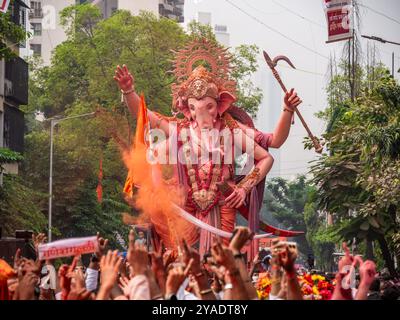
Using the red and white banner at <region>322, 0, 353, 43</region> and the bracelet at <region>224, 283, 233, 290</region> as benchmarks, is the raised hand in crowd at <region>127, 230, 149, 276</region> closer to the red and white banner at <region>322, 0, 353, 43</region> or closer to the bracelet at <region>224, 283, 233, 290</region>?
the bracelet at <region>224, 283, 233, 290</region>

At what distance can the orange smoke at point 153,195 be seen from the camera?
25.4 meters

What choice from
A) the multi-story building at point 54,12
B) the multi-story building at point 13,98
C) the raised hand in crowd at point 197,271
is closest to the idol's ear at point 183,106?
the raised hand in crowd at point 197,271

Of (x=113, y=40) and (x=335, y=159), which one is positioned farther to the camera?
(x=113, y=40)

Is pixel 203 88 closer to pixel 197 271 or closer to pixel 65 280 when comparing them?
pixel 65 280

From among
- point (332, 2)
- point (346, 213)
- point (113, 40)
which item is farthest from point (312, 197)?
point (113, 40)

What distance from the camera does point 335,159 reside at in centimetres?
3241

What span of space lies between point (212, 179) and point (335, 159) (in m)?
7.60

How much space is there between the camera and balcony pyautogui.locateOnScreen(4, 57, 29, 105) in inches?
1762

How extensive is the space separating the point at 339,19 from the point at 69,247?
81.9 ft

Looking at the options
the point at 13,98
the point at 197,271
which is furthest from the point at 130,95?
the point at 13,98

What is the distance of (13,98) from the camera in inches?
1800
